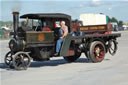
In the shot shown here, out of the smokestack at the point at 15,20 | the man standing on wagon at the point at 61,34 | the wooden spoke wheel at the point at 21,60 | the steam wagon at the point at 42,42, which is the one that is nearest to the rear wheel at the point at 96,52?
the steam wagon at the point at 42,42

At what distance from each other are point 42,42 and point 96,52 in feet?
7.86

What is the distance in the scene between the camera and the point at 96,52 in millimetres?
11227

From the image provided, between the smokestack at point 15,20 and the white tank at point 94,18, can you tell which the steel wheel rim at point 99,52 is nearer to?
the smokestack at point 15,20

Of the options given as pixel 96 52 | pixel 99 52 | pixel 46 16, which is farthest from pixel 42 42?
pixel 99 52

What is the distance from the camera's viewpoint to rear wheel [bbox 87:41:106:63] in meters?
11.0

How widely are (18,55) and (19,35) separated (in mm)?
675

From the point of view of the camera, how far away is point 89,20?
4044 centimetres

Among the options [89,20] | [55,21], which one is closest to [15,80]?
[55,21]

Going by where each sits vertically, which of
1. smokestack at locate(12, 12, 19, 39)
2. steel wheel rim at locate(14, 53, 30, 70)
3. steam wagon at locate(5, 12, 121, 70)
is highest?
smokestack at locate(12, 12, 19, 39)

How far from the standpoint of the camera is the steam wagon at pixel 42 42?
9633 millimetres

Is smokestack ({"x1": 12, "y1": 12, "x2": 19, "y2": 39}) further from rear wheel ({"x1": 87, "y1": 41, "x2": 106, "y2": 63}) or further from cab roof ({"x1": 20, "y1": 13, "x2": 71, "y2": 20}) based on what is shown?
rear wheel ({"x1": 87, "y1": 41, "x2": 106, "y2": 63})

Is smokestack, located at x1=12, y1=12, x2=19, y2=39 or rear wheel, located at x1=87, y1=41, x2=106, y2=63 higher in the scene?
smokestack, located at x1=12, y1=12, x2=19, y2=39

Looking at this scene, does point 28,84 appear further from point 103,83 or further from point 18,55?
point 18,55

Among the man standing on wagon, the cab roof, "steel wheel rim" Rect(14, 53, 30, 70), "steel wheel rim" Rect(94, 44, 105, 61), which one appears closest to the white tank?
"steel wheel rim" Rect(94, 44, 105, 61)
